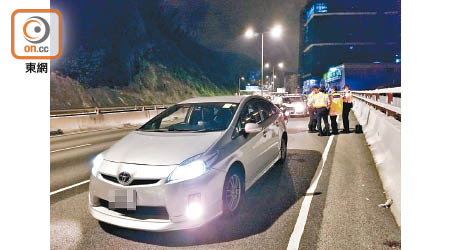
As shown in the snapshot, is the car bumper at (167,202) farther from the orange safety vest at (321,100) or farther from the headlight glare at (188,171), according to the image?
the orange safety vest at (321,100)

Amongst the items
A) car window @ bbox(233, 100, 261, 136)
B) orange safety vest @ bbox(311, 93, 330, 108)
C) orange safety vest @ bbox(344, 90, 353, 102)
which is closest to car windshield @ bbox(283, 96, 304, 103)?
orange safety vest @ bbox(344, 90, 353, 102)

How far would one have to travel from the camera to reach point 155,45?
238ft

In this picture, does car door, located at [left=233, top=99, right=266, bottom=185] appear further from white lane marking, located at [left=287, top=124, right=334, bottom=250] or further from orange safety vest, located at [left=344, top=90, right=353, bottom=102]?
orange safety vest, located at [left=344, top=90, right=353, bottom=102]

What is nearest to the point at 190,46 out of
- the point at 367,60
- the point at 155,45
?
the point at 155,45

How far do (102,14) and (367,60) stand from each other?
314ft

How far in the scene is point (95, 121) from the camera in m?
17.7

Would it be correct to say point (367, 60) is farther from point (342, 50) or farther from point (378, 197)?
point (378, 197)

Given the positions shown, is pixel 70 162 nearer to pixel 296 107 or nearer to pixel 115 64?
pixel 296 107

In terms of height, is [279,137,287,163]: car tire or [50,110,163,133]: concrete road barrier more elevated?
[50,110,163,133]: concrete road barrier

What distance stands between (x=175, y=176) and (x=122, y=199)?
0.66 meters

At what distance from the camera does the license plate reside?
358 cm

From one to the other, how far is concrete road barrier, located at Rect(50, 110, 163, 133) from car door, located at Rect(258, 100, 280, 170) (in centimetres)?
1260
